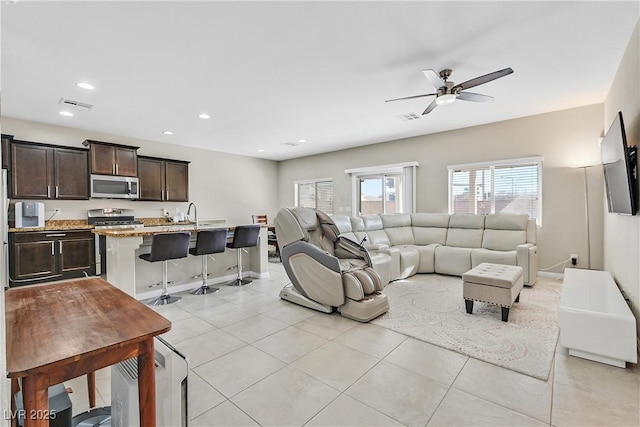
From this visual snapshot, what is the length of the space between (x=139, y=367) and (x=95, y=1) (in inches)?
104

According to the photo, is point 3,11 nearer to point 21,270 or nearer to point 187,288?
point 187,288

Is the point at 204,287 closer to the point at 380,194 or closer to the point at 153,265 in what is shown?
the point at 153,265

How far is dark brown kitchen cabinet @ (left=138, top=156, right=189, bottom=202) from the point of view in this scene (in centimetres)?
623

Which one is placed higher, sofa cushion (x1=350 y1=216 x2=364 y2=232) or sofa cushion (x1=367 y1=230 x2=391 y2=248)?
sofa cushion (x1=350 y1=216 x2=364 y2=232)

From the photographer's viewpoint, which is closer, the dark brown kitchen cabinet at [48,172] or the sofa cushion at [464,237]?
the dark brown kitchen cabinet at [48,172]

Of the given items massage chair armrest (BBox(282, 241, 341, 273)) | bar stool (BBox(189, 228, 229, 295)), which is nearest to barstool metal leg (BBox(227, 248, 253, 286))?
bar stool (BBox(189, 228, 229, 295))

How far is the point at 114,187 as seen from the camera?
225 inches

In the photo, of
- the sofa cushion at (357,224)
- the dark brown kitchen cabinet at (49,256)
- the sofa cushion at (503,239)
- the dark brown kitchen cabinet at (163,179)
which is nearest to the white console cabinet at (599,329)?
the sofa cushion at (503,239)

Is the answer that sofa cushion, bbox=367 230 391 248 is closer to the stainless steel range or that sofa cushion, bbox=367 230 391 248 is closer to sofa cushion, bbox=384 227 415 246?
sofa cushion, bbox=384 227 415 246

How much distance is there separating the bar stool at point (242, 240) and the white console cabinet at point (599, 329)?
3.72m

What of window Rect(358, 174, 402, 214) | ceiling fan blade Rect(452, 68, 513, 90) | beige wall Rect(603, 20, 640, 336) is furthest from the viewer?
window Rect(358, 174, 402, 214)

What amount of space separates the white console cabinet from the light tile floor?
102mm

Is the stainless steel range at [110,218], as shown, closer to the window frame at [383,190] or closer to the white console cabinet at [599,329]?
the window frame at [383,190]

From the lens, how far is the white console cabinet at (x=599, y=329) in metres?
2.26
